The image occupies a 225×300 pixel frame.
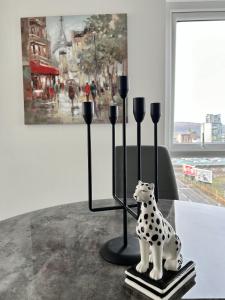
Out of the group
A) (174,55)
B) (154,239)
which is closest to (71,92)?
(174,55)

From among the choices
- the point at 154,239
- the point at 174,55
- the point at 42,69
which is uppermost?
the point at 174,55

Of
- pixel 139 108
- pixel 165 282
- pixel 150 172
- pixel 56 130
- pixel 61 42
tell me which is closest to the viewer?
pixel 165 282

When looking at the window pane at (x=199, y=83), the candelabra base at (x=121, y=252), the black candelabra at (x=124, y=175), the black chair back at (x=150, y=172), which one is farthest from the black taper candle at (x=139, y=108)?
the window pane at (x=199, y=83)

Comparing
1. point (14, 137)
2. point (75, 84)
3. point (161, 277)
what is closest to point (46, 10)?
point (75, 84)

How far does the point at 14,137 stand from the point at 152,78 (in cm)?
118

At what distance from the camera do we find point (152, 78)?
8.24ft

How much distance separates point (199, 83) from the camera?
2648mm

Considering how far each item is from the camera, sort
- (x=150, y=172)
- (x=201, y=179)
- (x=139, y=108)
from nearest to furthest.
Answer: (x=139, y=108) < (x=150, y=172) < (x=201, y=179)

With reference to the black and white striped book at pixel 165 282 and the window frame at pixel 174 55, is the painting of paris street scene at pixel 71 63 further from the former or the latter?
the black and white striped book at pixel 165 282

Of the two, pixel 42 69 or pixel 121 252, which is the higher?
pixel 42 69

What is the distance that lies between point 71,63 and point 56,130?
0.52 meters

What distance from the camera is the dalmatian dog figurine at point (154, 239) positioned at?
2.74 feet

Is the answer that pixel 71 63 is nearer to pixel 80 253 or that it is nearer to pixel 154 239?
pixel 80 253

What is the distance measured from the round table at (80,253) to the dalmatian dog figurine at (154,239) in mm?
75
